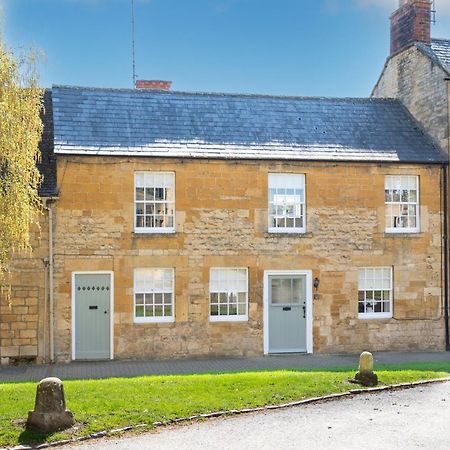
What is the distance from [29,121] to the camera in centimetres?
1250

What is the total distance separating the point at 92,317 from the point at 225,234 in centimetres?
441

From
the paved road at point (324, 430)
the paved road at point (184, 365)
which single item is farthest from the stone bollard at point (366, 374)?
the paved road at point (184, 365)

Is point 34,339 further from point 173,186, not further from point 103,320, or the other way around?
point 173,186

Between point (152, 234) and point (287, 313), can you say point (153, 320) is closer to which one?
point (152, 234)

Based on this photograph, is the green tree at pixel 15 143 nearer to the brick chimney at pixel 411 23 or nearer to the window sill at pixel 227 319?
the window sill at pixel 227 319

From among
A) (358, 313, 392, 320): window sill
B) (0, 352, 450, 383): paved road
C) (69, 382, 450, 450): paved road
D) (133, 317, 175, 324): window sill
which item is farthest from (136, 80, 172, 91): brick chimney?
(69, 382, 450, 450): paved road

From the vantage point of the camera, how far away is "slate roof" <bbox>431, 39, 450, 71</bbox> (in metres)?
21.5

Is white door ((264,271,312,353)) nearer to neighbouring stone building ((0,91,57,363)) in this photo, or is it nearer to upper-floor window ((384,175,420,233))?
upper-floor window ((384,175,420,233))

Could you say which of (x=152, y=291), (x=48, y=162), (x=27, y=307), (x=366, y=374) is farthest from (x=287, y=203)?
(x=27, y=307)

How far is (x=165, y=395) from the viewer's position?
1237 cm

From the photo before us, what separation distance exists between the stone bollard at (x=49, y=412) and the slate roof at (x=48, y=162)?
806 cm

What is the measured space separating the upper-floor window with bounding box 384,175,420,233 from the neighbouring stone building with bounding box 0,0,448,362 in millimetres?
38

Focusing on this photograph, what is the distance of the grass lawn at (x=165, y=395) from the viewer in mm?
10812

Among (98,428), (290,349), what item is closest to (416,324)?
(290,349)
